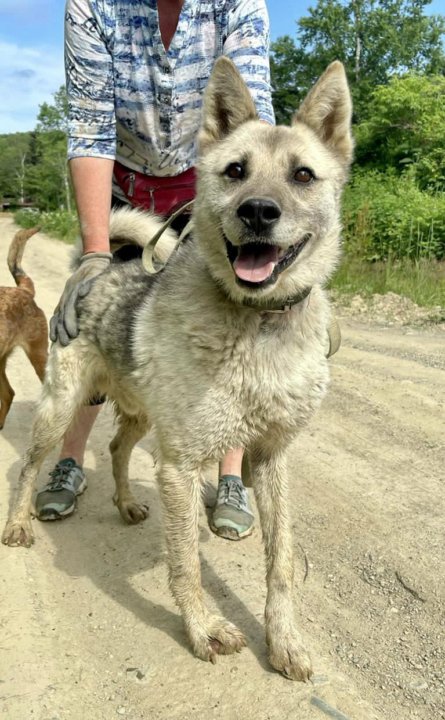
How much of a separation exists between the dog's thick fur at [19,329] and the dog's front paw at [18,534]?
1957 millimetres

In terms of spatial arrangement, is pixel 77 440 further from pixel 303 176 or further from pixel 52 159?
pixel 52 159

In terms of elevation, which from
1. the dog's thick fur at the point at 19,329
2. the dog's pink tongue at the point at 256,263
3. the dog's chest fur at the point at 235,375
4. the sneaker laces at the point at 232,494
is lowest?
the sneaker laces at the point at 232,494

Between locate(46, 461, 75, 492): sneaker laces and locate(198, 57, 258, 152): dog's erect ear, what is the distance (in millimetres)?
2185

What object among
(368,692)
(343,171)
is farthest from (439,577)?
(343,171)

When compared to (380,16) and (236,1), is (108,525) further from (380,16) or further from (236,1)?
(380,16)

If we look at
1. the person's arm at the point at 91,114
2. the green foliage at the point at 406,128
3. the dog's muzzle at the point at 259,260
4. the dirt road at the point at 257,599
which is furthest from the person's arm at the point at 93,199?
the green foliage at the point at 406,128

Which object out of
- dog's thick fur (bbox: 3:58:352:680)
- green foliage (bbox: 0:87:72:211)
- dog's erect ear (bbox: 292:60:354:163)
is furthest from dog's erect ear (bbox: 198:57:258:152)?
green foliage (bbox: 0:87:72:211)

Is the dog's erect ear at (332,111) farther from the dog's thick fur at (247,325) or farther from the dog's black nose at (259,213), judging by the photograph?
the dog's black nose at (259,213)

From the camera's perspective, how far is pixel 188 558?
8.34 feet

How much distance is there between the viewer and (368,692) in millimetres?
2293

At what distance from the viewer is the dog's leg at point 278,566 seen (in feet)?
7.85

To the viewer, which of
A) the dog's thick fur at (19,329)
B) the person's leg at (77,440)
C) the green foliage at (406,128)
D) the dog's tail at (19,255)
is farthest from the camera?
the green foliage at (406,128)

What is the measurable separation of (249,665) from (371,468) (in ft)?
5.95

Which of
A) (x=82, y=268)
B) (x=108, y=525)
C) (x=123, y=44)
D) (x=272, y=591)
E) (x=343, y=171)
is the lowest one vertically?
(x=108, y=525)
